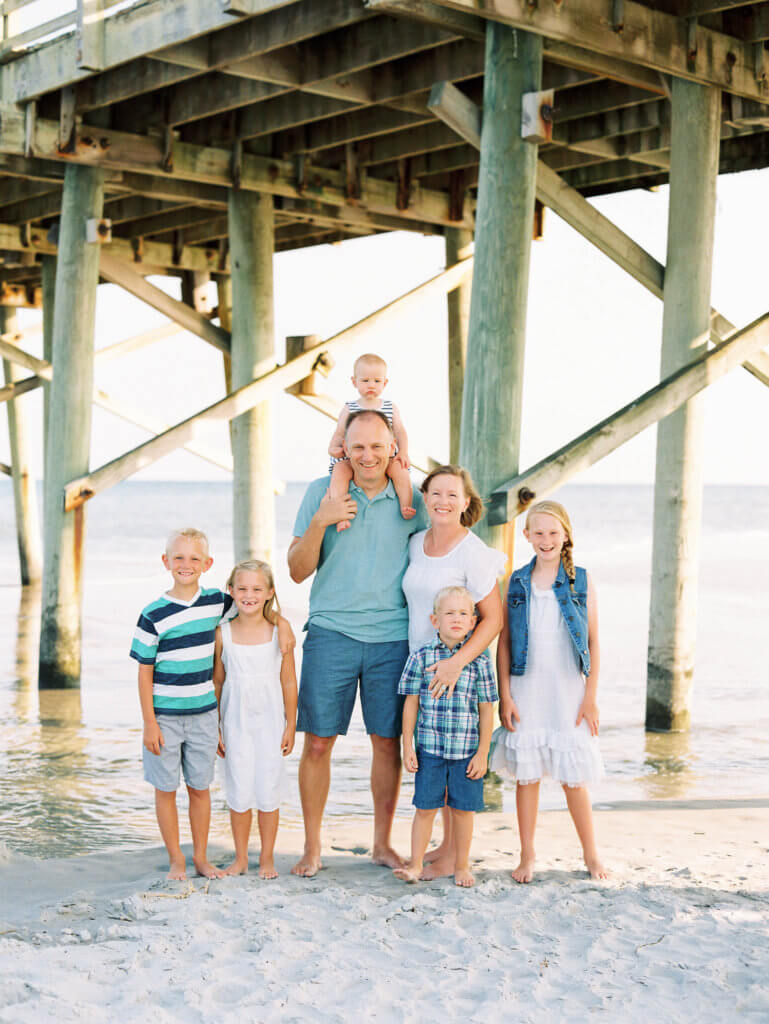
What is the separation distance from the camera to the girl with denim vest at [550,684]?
4.54 m

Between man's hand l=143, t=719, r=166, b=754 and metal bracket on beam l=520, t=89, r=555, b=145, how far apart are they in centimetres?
395

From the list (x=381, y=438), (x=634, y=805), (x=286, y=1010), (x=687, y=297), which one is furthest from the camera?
(x=687, y=297)

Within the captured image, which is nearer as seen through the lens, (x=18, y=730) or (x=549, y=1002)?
(x=549, y=1002)

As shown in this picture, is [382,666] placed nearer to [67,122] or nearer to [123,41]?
[123,41]

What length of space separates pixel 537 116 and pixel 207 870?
4327 mm

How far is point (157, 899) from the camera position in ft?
13.9

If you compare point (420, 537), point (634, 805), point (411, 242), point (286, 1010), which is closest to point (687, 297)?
point (634, 805)

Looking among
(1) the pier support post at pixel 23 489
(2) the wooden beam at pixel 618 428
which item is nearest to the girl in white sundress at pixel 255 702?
(2) the wooden beam at pixel 618 428

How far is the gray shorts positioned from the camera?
4.50 metres

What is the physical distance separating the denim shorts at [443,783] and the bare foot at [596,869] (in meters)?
0.48

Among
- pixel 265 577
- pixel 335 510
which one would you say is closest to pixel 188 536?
pixel 265 577

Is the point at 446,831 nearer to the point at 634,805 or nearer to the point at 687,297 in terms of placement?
the point at 634,805

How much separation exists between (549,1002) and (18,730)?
5798 millimetres

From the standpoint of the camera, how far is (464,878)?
14.6 ft
